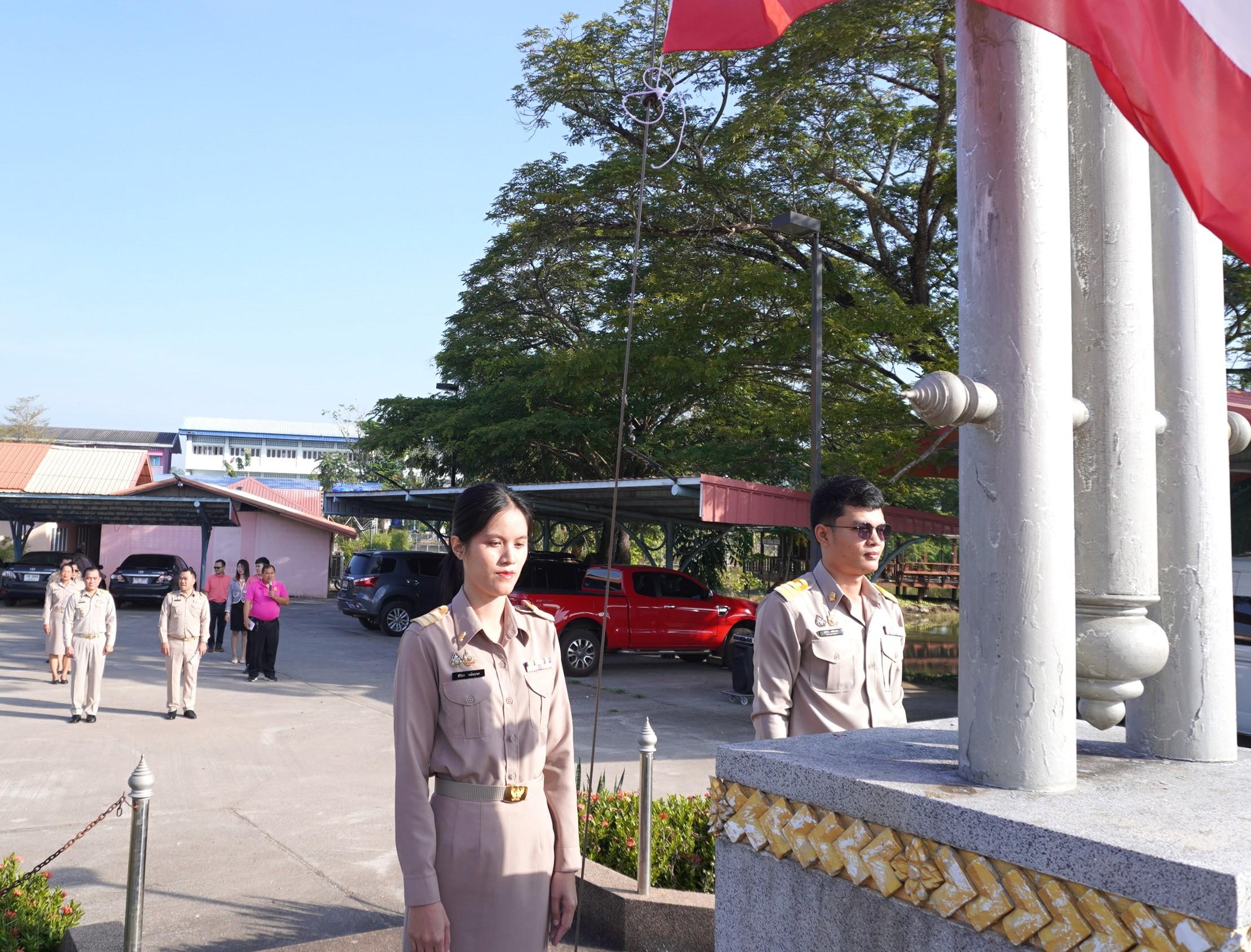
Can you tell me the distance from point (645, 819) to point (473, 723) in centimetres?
267

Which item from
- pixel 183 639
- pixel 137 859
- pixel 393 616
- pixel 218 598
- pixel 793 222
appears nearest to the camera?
pixel 137 859

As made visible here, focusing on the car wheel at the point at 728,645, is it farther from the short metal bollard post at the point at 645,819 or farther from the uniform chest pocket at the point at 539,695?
the uniform chest pocket at the point at 539,695

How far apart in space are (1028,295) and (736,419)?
17970 millimetres

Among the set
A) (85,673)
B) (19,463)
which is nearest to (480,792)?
(85,673)

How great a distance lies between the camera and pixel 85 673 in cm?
1180

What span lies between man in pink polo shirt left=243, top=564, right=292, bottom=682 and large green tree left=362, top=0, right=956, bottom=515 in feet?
21.4

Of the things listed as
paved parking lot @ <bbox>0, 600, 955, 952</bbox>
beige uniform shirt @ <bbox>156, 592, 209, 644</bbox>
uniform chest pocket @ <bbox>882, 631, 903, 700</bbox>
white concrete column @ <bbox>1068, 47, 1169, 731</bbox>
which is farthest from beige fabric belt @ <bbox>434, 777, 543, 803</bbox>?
beige uniform shirt @ <bbox>156, 592, 209, 644</bbox>

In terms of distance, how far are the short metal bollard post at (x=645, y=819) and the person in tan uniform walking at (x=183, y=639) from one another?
8.08 meters

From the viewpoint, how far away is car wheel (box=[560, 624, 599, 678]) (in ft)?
57.6

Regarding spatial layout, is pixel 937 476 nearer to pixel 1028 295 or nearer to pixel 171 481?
pixel 1028 295

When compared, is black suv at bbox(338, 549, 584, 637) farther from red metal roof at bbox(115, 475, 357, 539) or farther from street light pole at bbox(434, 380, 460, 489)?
red metal roof at bbox(115, 475, 357, 539)

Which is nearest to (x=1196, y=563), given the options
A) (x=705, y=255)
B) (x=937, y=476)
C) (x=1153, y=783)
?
(x=1153, y=783)

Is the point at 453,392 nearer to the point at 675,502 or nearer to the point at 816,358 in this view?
the point at 675,502

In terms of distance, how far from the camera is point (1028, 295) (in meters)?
2.42
